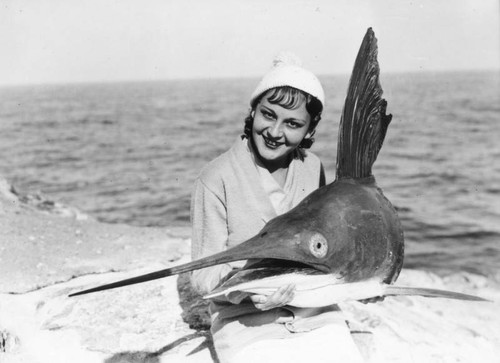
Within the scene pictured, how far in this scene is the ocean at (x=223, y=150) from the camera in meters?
6.98

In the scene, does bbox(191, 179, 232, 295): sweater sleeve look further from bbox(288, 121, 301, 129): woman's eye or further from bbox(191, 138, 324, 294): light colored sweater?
bbox(288, 121, 301, 129): woman's eye

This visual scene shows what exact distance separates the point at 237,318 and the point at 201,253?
305mm

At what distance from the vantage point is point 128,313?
2.94 m

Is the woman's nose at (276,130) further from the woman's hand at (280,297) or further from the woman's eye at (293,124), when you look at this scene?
the woman's hand at (280,297)

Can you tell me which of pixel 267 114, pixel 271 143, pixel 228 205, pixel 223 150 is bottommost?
pixel 223 150

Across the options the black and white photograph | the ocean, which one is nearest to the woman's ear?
the black and white photograph

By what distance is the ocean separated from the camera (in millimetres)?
6980

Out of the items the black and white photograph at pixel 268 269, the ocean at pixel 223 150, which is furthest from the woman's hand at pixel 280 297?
the ocean at pixel 223 150

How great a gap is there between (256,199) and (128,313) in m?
1.19

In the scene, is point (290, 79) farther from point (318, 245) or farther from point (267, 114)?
point (318, 245)

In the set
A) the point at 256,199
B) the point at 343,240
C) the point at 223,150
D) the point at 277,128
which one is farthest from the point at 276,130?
the point at 223,150

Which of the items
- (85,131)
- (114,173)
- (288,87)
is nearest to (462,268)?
(288,87)

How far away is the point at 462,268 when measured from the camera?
589 centimetres

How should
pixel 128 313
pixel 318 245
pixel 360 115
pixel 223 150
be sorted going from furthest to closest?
1. pixel 223 150
2. pixel 128 313
3. pixel 360 115
4. pixel 318 245
